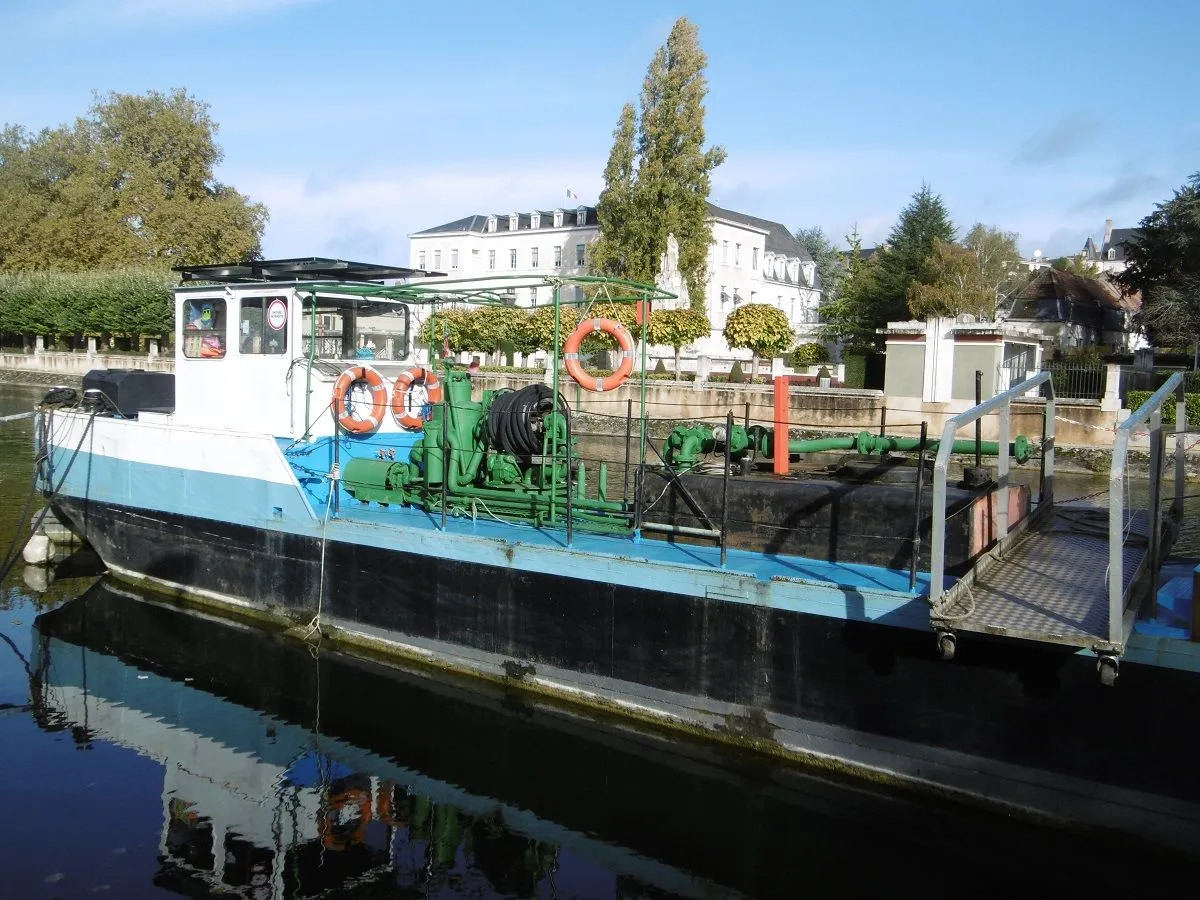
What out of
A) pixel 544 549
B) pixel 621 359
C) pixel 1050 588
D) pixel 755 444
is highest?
pixel 621 359

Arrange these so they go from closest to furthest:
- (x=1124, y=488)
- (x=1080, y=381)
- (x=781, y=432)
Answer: (x=1124, y=488)
(x=781, y=432)
(x=1080, y=381)

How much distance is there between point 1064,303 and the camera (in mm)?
48531

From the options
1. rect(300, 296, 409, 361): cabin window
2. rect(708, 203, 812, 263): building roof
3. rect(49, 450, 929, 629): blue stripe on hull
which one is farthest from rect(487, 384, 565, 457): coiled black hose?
rect(708, 203, 812, 263): building roof

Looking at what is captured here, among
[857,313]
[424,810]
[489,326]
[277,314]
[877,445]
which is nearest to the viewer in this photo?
[424,810]

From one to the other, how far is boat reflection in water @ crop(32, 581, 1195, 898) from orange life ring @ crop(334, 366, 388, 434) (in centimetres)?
263

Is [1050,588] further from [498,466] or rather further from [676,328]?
[676,328]

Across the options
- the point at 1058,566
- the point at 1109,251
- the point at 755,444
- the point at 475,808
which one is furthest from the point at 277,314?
the point at 1109,251

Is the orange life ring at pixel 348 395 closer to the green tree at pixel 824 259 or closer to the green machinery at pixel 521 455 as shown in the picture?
the green machinery at pixel 521 455

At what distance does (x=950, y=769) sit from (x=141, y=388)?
1228 cm

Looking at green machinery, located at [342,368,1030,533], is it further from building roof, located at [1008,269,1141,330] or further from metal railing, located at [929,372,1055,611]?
building roof, located at [1008,269,1141,330]

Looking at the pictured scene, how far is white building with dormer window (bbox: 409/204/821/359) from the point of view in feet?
198

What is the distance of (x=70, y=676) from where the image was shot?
35.7 ft

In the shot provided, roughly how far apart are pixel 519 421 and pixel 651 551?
2.06 metres

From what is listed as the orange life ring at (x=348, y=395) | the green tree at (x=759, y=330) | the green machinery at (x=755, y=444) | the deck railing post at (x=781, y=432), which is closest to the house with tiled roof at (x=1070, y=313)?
the green tree at (x=759, y=330)
